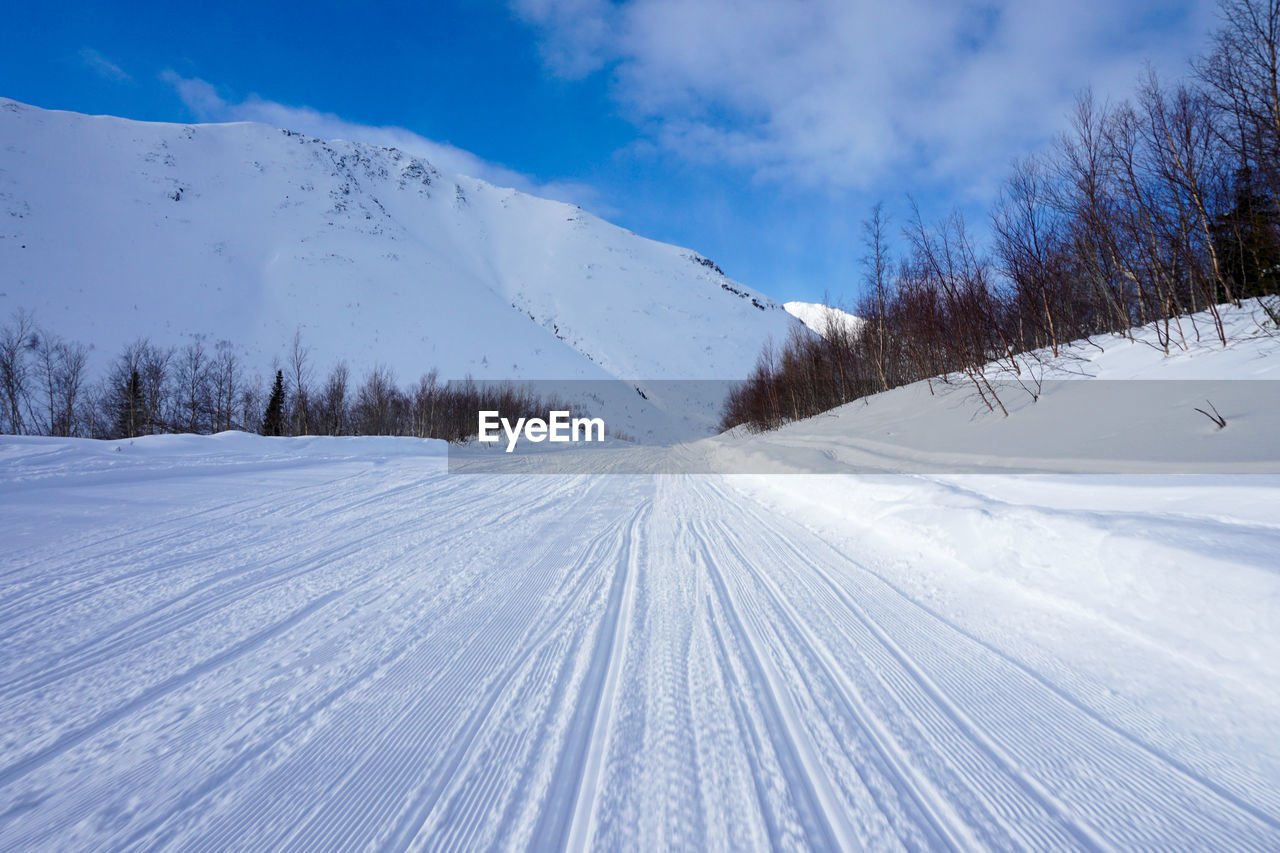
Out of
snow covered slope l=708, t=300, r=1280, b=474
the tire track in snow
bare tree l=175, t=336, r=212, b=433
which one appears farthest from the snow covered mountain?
the tire track in snow

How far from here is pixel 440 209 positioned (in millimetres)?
109938

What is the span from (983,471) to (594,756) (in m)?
6.92

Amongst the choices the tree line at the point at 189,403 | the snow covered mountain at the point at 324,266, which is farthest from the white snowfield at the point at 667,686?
the snow covered mountain at the point at 324,266

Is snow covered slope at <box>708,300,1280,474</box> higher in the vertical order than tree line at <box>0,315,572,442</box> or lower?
lower

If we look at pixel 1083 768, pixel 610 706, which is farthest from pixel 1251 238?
pixel 610 706

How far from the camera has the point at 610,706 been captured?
1944mm

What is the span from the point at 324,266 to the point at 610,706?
273 feet

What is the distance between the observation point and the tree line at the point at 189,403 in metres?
26.0

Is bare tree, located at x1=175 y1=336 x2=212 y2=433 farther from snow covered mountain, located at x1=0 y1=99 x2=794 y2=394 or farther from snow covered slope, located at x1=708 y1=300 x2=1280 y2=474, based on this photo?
snow covered slope, located at x1=708 y1=300 x2=1280 y2=474

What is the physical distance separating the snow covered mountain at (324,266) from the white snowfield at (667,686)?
50.8 metres

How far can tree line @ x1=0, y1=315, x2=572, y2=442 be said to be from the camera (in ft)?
85.1

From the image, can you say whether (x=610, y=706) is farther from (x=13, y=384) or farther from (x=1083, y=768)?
(x=13, y=384)

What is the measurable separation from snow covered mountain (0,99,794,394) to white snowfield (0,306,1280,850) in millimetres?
50825

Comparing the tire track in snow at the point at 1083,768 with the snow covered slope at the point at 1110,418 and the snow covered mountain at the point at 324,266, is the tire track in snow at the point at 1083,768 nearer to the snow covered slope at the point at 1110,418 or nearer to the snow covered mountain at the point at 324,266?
the snow covered slope at the point at 1110,418
